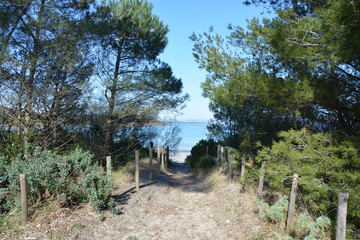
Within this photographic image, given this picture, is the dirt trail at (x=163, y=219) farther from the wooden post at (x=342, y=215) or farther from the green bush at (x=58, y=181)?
the wooden post at (x=342, y=215)

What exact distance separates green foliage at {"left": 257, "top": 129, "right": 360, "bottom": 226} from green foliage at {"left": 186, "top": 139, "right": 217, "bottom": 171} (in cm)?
838

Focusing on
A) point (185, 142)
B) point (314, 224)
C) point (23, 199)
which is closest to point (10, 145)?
point (23, 199)

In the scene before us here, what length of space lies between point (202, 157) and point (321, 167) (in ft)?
34.4

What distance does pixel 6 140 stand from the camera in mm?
7609

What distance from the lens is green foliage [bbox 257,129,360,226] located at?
13.0 feet

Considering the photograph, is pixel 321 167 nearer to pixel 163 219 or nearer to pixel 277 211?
pixel 277 211

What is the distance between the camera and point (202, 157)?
14.8 metres

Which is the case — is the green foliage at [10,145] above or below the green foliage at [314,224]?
above

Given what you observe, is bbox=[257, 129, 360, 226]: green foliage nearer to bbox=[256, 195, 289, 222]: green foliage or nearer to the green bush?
bbox=[256, 195, 289, 222]: green foliage

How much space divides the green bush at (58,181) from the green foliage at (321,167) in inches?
139

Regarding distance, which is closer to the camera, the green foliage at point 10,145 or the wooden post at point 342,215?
the wooden post at point 342,215

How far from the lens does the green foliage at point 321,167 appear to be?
3953 mm

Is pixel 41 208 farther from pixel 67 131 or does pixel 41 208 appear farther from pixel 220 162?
pixel 220 162

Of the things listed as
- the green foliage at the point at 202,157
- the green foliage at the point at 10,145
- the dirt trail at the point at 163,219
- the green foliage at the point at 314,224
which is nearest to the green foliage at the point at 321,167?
the green foliage at the point at 314,224
